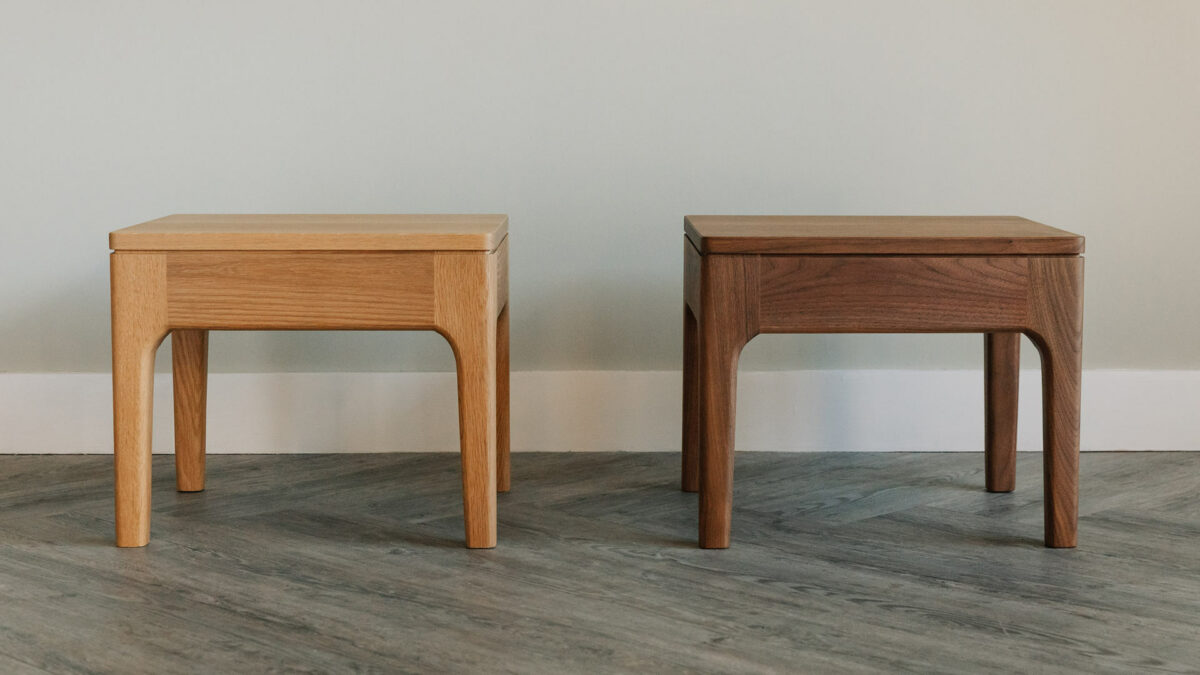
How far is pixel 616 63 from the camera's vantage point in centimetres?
179

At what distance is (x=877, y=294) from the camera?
1.30 metres

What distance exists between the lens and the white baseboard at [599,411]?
183cm

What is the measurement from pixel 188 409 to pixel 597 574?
693 mm

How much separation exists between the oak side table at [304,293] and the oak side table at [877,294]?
0.26 m

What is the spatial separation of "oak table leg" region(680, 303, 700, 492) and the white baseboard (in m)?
0.21

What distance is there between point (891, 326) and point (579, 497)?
1.68 ft

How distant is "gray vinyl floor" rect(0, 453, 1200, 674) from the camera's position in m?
1.05

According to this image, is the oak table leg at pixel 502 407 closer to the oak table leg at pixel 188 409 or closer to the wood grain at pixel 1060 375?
the oak table leg at pixel 188 409

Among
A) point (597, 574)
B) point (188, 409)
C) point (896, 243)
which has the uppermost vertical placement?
point (896, 243)

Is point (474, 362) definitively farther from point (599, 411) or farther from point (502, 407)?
point (599, 411)

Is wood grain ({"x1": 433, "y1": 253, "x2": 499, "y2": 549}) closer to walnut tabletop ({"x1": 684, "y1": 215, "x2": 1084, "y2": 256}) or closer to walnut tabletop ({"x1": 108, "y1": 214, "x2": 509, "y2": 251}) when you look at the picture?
walnut tabletop ({"x1": 108, "y1": 214, "x2": 509, "y2": 251})

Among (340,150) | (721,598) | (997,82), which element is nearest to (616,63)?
(340,150)

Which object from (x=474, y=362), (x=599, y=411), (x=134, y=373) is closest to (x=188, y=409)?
(x=134, y=373)

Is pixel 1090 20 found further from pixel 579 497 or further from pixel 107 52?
pixel 107 52
